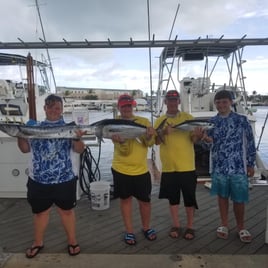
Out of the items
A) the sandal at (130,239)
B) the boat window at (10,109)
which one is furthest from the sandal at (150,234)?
the boat window at (10,109)

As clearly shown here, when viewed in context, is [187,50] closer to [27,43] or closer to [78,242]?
[27,43]

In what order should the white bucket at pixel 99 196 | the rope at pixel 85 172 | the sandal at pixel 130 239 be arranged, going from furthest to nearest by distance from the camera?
the rope at pixel 85 172
the white bucket at pixel 99 196
the sandal at pixel 130 239

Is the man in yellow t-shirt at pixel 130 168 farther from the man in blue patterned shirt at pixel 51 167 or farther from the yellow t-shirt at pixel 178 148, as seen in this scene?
the man in blue patterned shirt at pixel 51 167

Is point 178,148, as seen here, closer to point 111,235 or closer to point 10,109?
point 111,235

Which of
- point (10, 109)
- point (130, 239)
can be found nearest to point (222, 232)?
point (130, 239)

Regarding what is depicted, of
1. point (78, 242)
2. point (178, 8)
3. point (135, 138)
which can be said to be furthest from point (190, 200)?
point (178, 8)

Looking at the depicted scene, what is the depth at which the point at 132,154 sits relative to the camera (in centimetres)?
333

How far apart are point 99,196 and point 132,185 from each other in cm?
123

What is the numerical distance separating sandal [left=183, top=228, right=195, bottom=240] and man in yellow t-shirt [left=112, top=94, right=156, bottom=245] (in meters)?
0.35

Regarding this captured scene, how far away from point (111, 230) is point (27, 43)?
2363 millimetres

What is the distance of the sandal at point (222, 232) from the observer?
11.5 ft

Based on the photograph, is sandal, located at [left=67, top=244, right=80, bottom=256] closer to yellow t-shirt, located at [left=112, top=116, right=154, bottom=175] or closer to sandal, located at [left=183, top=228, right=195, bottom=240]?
yellow t-shirt, located at [left=112, top=116, right=154, bottom=175]

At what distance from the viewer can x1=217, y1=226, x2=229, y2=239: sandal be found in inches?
138

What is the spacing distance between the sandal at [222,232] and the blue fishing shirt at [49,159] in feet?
5.72
